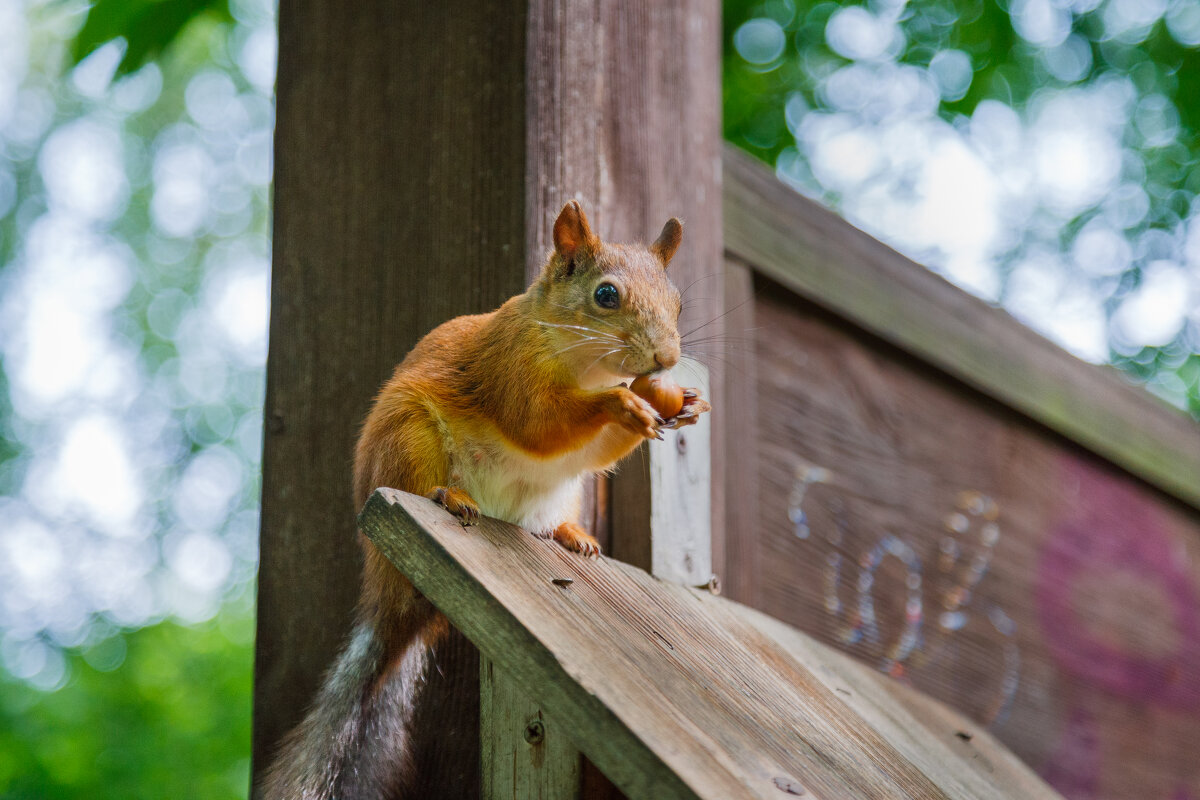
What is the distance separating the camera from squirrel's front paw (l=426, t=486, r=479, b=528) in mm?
1511

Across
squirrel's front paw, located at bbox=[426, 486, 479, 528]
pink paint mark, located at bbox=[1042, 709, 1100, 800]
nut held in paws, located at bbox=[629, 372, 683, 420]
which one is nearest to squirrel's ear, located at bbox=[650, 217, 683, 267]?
nut held in paws, located at bbox=[629, 372, 683, 420]

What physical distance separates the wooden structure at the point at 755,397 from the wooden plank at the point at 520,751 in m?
0.03

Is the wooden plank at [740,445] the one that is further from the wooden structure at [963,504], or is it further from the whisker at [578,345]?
the whisker at [578,345]

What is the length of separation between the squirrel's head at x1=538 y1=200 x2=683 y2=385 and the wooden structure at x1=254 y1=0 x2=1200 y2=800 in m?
0.07

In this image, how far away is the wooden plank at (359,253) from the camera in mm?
1892

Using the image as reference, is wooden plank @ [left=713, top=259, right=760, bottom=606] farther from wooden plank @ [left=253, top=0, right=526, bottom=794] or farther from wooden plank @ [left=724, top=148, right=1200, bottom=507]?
wooden plank @ [left=253, top=0, right=526, bottom=794]

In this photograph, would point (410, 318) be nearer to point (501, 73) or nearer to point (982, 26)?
point (501, 73)

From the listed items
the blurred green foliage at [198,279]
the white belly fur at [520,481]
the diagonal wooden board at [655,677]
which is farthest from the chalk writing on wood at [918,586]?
→ the blurred green foliage at [198,279]

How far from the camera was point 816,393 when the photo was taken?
2.62 m

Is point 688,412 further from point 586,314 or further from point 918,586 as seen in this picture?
point 918,586

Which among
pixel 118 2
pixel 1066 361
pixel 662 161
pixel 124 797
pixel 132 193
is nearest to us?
pixel 662 161

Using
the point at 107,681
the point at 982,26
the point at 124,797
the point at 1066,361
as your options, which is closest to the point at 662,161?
the point at 1066,361

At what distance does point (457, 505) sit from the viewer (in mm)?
1519

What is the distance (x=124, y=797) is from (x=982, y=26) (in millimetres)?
8588
